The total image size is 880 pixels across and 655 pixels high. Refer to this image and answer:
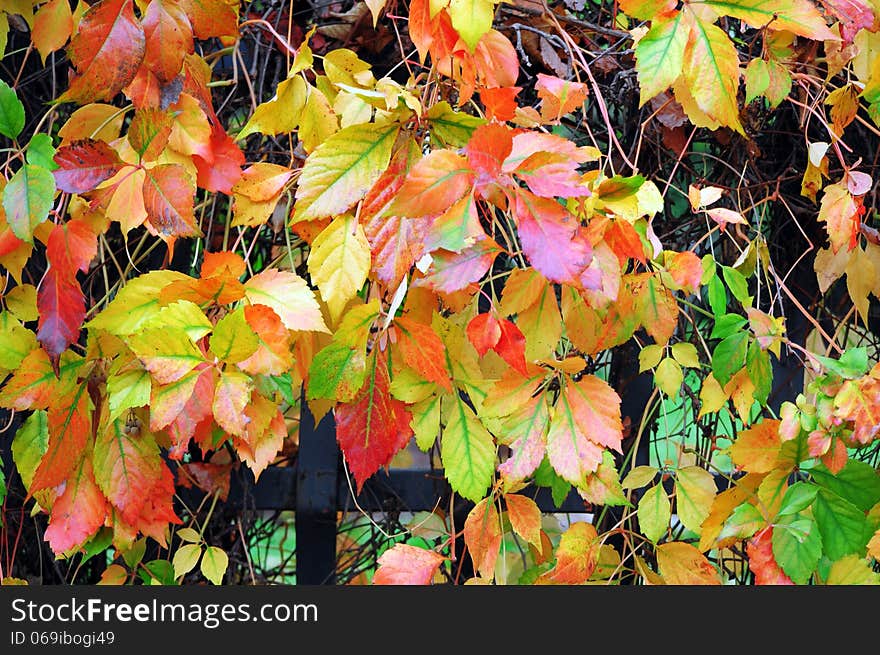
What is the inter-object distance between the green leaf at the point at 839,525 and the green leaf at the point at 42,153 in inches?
33.2

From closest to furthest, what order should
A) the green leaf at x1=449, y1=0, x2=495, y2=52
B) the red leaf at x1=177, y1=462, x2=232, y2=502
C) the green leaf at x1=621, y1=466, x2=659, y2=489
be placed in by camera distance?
1. the green leaf at x1=449, y1=0, x2=495, y2=52
2. the green leaf at x1=621, y1=466, x2=659, y2=489
3. the red leaf at x1=177, y1=462, x2=232, y2=502

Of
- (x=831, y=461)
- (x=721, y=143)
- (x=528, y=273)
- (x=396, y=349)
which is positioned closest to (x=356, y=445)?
(x=396, y=349)

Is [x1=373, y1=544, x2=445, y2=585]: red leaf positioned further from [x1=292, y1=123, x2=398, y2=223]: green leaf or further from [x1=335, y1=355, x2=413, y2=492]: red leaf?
[x1=292, y1=123, x2=398, y2=223]: green leaf

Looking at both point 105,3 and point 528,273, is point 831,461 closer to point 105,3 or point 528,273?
point 528,273

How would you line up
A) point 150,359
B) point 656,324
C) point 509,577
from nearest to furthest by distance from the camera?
point 150,359 < point 656,324 < point 509,577

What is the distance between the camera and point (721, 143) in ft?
3.76

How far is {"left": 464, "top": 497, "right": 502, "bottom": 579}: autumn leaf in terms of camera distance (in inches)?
34.9

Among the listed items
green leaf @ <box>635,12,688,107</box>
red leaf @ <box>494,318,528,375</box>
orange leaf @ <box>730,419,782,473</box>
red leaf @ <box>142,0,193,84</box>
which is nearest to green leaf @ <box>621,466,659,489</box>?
orange leaf @ <box>730,419,782,473</box>

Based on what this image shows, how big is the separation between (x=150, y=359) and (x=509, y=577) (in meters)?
0.82

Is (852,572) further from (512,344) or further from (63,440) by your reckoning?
(63,440)

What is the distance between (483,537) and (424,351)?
273mm

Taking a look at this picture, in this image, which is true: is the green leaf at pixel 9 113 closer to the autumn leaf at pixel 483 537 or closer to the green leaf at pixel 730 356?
the autumn leaf at pixel 483 537

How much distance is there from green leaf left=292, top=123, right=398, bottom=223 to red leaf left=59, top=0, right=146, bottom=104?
7.4 inches

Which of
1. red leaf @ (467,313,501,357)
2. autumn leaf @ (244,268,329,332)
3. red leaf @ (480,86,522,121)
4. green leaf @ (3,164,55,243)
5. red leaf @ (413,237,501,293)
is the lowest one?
red leaf @ (467,313,501,357)
